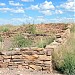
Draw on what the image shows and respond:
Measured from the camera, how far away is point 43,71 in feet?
26.9

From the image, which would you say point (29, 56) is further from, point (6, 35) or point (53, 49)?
point (6, 35)

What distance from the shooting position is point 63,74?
796 cm

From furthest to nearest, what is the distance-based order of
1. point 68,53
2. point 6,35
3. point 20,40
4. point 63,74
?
point 6,35 < point 20,40 < point 68,53 < point 63,74

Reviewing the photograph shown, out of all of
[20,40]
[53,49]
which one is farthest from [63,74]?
[20,40]

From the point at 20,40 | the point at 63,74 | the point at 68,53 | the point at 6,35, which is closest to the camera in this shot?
the point at 63,74

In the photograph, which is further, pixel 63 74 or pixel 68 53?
pixel 68 53

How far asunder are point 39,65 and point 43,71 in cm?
21

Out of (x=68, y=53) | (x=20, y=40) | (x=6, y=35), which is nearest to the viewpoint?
(x=68, y=53)

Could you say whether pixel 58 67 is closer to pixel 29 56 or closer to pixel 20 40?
pixel 29 56

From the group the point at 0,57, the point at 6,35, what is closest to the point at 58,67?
the point at 0,57

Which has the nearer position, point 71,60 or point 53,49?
point 71,60

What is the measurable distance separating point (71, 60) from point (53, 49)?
77 centimetres

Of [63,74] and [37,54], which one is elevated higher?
[37,54]

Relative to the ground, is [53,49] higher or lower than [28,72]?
higher
